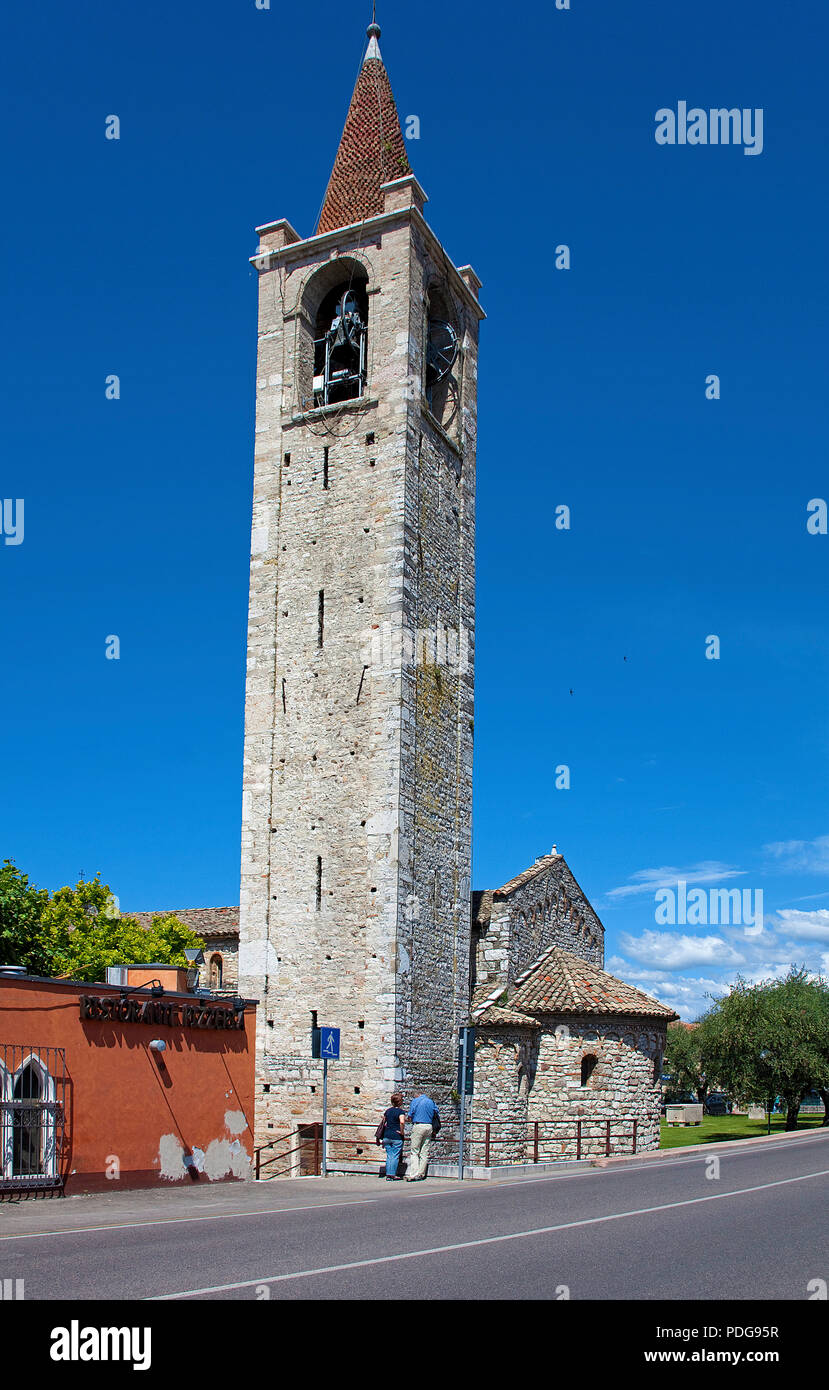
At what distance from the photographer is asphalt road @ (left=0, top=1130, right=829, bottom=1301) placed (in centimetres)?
772

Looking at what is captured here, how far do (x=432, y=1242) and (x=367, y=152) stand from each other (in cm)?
2985

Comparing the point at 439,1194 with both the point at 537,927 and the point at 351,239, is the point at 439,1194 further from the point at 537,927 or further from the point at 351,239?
the point at 351,239

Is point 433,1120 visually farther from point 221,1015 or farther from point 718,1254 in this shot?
point 718,1254

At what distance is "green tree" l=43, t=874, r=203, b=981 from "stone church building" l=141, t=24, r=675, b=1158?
35.2 ft

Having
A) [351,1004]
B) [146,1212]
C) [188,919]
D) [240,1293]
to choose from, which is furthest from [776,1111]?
[240,1293]

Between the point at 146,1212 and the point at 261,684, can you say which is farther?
the point at 261,684

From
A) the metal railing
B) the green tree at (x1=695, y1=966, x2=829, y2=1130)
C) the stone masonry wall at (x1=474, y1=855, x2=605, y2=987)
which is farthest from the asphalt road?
the green tree at (x1=695, y1=966, x2=829, y2=1130)

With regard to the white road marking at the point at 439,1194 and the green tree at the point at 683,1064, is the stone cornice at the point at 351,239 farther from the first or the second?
the green tree at the point at 683,1064

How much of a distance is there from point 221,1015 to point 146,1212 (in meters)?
6.29

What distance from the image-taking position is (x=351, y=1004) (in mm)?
24000

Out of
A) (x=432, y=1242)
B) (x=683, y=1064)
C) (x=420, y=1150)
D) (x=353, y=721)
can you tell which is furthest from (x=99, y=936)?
(x=683, y=1064)

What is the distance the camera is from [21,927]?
102 ft

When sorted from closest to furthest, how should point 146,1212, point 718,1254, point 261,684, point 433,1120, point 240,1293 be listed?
1. point 240,1293
2. point 718,1254
3. point 146,1212
4. point 433,1120
5. point 261,684

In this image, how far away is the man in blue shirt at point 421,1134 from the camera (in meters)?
19.6
